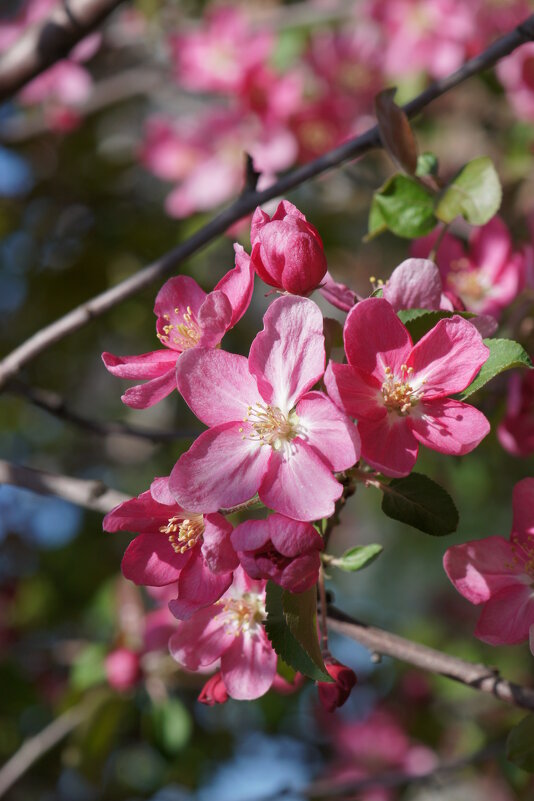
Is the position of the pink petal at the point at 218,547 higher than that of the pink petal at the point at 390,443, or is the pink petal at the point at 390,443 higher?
the pink petal at the point at 218,547

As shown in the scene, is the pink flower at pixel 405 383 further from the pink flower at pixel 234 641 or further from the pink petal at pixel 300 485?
the pink flower at pixel 234 641

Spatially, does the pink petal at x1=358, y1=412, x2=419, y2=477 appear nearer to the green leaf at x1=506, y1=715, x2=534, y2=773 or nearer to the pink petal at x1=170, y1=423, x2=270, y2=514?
the pink petal at x1=170, y1=423, x2=270, y2=514

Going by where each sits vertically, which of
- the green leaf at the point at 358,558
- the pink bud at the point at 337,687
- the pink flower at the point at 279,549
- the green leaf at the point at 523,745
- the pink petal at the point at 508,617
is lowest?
the green leaf at the point at 523,745

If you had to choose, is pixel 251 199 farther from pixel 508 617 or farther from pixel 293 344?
pixel 508 617

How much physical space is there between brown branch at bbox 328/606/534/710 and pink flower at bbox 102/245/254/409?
0.97ft

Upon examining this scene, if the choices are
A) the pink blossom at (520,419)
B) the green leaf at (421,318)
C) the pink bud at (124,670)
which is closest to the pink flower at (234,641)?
the green leaf at (421,318)

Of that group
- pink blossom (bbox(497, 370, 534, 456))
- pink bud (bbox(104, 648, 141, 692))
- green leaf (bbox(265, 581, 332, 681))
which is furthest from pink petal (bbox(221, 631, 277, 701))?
pink bud (bbox(104, 648, 141, 692))

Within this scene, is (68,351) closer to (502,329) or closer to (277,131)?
(277,131)

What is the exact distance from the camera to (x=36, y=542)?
254 cm

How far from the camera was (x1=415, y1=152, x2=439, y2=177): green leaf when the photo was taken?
3.38 feet

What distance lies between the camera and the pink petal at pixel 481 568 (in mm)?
825

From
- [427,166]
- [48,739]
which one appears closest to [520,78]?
[427,166]

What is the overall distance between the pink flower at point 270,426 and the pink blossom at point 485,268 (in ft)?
1.65

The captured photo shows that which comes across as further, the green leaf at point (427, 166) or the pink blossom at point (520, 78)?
the pink blossom at point (520, 78)
